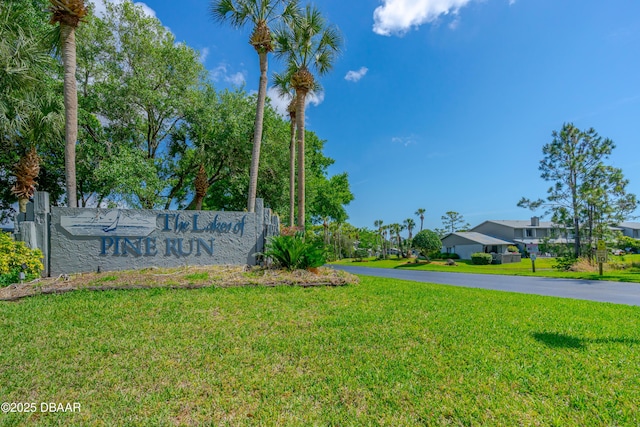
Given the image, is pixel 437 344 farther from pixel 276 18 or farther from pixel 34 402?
pixel 276 18

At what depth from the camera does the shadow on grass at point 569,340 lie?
4.37 m

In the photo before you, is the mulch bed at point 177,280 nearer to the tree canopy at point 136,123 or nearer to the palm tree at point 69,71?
the palm tree at point 69,71

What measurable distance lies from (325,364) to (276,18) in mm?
12977

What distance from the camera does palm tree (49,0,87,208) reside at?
941 cm

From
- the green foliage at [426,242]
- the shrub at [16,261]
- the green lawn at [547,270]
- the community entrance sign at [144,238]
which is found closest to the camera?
the shrub at [16,261]

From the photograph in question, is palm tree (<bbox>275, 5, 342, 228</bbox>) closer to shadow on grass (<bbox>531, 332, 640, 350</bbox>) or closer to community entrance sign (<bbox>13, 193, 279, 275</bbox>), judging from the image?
community entrance sign (<bbox>13, 193, 279, 275</bbox>)

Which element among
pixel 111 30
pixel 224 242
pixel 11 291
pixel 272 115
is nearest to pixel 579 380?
pixel 224 242

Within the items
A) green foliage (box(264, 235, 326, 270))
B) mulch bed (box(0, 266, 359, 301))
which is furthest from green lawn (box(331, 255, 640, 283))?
green foliage (box(264, 235, 326, 270))

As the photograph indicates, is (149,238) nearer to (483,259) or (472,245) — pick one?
(483,259)

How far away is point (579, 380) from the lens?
333cm

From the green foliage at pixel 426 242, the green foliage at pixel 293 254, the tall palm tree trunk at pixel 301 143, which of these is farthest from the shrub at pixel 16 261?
the green foliage at pixel 426 242

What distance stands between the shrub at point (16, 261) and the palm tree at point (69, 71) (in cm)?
194

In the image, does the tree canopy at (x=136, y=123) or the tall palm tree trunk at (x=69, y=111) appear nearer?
the tall palm tree trunk at (x=69, y=111)

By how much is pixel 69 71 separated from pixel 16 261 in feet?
19.8
